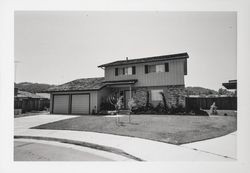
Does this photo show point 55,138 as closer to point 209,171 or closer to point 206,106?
point 209,171

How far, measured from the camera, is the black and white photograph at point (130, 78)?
5027 millimetres

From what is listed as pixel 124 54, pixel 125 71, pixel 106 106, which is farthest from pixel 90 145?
pixel 125 71

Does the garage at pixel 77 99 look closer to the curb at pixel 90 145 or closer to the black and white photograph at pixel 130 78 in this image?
the black and white photograph at pixel 130 78

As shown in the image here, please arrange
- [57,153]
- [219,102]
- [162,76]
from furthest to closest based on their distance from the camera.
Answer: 1. [219,102]
2. [162,76]
3. [57,153]

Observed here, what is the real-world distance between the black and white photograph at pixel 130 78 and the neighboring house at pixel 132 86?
6cm

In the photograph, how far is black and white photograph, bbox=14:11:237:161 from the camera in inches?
198

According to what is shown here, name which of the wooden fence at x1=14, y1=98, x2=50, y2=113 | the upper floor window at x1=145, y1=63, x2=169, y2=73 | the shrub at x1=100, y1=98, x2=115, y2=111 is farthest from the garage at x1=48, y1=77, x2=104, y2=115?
the wooden fence at x1=14, y1=98, x2=50, y2=113

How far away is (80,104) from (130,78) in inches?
156

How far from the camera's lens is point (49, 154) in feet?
15.5

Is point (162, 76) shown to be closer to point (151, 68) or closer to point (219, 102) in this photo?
point (151, 68)
